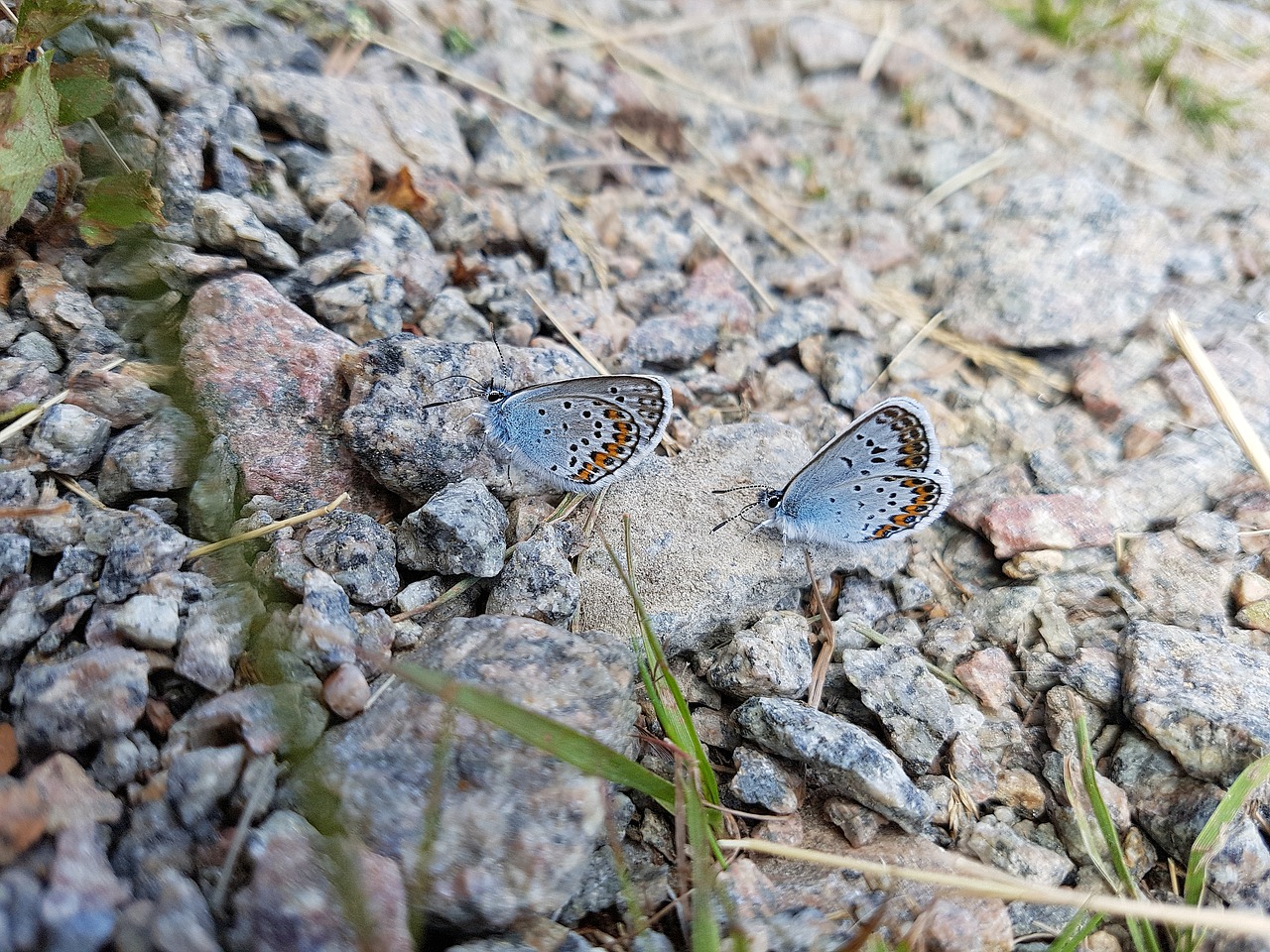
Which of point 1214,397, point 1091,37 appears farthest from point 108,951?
point 1091,37

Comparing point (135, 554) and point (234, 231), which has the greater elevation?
point (234, 231)

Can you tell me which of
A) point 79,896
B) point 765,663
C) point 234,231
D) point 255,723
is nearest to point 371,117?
point 234,231

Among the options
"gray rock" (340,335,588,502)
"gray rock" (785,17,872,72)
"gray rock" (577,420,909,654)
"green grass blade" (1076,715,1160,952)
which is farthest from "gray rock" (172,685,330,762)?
"gray rock" (785,17,872,72)

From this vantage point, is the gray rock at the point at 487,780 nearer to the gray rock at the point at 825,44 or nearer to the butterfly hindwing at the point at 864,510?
the butterfly hindwing at the point at 864,510

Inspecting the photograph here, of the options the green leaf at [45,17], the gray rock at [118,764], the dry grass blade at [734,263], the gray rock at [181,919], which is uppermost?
the green leaf at [45,17]

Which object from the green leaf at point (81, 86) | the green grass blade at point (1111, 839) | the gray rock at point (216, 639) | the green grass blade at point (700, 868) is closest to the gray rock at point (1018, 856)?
the green grass blade at point (1111, 839)

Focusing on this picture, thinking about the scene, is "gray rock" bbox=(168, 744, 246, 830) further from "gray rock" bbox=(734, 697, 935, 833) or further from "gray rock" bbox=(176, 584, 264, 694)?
"gray rock" bbox=(734, 697, 935, 833)

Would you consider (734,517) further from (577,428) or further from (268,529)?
(268,529)
